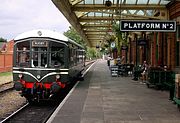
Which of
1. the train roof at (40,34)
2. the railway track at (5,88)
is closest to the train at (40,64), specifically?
the train roof at (40,34)

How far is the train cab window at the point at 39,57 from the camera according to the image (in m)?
15.3

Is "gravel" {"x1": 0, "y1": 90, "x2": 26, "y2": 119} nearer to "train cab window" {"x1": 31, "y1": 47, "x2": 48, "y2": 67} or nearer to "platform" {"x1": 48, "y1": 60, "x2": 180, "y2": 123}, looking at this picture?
"train cab window" {"x1": 31, "y1": 47, "x2": 48, "y2": 67}

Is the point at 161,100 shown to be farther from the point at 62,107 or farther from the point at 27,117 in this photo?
the point at 27,117

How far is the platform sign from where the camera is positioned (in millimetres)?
13312

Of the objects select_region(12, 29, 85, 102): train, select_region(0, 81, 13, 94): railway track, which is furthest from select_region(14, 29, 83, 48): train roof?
select_region(0, 81, 13, 94): railway track

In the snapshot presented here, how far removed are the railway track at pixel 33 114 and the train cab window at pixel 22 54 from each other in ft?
5.67

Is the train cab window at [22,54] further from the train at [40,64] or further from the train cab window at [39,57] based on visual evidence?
the train cab window at [39,57]

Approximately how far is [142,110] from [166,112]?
0.71 m

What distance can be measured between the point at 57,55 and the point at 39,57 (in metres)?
0.81

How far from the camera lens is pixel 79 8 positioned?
2584 centimetres

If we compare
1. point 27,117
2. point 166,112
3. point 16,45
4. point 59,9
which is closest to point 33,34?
point 16,45

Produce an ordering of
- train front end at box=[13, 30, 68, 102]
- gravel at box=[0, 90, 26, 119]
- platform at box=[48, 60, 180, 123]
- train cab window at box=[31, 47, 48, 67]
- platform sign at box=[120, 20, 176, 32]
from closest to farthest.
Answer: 1. platform at box=[48, 60, 180, 123]
2. platform sign at box=[120, 20, 176, 32]
3. gravel at box=[0, 90, 26, 119]
4. train front end at box=[13, 30, 68, 102]
5. train cab window at box=[31, 47, 48, 67]

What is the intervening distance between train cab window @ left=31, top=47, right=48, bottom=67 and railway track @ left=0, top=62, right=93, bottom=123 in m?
1.70

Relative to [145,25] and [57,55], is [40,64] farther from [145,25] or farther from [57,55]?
[145,25]
